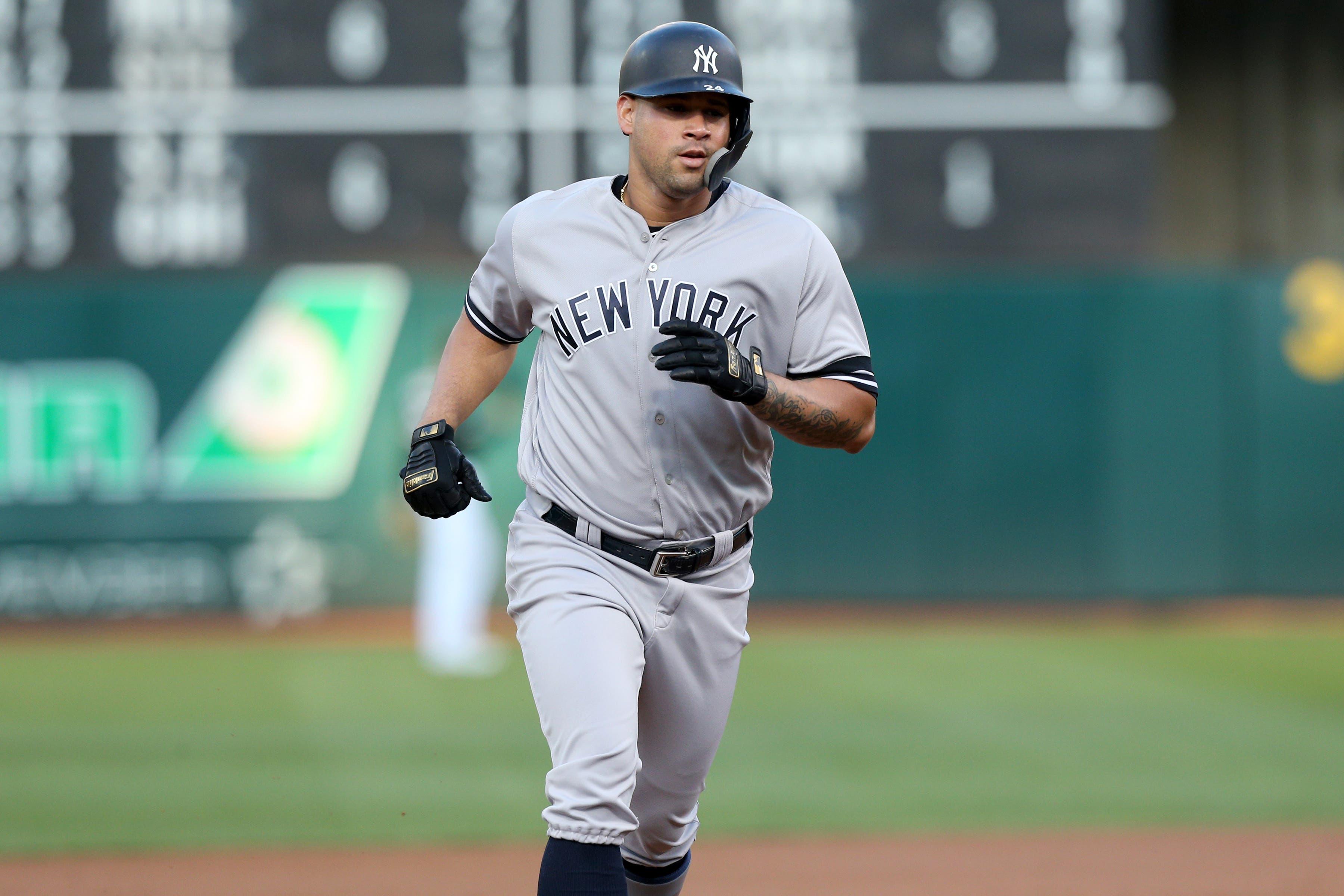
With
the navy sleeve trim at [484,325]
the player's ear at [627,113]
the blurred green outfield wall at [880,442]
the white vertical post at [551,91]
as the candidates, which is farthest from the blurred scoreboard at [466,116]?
the player's ear at [627,113]

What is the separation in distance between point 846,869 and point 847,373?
7.06 feet

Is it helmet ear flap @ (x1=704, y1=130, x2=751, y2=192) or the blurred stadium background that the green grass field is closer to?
the blurred stadium background

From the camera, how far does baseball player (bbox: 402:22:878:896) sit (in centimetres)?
302

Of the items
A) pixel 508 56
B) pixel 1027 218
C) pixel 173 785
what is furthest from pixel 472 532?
pixel 1027 218

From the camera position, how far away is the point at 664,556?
3.05m

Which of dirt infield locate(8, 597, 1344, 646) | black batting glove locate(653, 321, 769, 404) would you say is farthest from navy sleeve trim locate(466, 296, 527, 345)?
dirt infield locate(8, 597, 1344, 646)

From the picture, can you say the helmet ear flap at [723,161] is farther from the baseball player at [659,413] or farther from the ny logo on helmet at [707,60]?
the ny logo on helmet at [707,60]

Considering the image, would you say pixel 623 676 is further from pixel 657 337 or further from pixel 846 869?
pixel 846 869

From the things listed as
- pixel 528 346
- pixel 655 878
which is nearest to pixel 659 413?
pixel 655 878

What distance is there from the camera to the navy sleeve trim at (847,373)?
10.3ft

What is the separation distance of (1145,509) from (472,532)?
4.86 meters

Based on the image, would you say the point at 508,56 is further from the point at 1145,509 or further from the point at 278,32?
the point at 1145,509

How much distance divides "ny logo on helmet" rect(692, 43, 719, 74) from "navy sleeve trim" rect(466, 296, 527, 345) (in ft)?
2.27

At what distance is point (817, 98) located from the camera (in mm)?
10742
